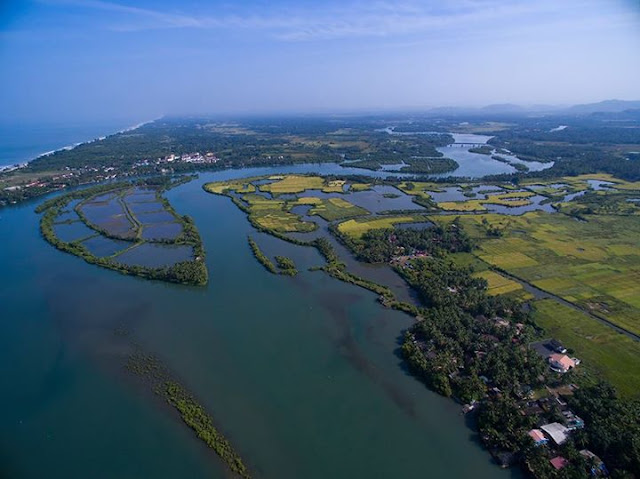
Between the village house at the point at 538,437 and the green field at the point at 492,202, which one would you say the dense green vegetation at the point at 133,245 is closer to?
the village house at the point at 538,437

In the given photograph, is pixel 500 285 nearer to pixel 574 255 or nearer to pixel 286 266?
pixel 574 255

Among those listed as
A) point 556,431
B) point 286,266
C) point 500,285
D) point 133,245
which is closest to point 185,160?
point 133,245

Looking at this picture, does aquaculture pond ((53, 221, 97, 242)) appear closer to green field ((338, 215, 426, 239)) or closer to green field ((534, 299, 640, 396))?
green field ((338, 215, 426, 239))

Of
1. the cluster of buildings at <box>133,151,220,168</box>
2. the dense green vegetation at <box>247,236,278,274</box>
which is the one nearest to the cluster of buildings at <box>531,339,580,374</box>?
the dense green vegetation at <box>247,236,278,274</box>

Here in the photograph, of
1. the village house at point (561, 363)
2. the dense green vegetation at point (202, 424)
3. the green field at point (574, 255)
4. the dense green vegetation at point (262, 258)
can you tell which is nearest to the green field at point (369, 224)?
the green field at point (574, 255)

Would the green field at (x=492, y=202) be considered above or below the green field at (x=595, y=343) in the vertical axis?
above

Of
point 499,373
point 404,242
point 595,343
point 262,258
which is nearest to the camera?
point 499,373
